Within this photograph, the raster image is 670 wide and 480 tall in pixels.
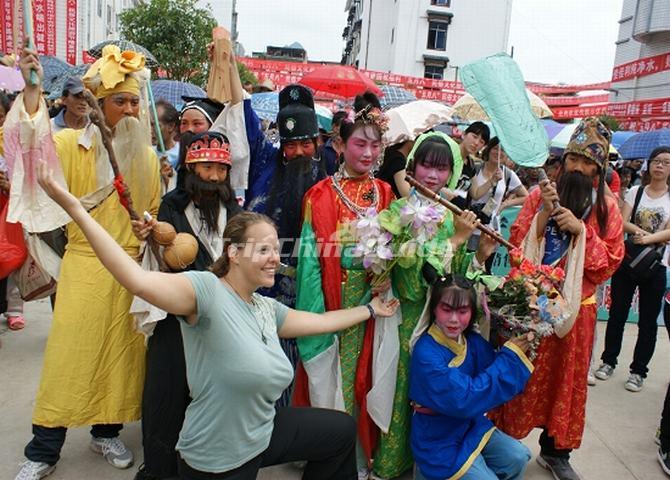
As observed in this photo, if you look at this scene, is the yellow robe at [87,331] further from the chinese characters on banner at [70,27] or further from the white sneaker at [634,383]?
the chinese characters on banner at [70,27]

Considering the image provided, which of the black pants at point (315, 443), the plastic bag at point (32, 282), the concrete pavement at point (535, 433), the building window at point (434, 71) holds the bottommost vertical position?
the concrete pavement at point (535, 433)

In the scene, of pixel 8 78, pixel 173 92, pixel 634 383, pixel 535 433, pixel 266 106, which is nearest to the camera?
pixel 8 78

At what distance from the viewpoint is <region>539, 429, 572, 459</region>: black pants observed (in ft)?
9.68

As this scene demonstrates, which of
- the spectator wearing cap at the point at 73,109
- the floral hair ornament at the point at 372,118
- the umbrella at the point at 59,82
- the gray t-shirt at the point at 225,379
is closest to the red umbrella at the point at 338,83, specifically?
the umbrella at the point at 59,82

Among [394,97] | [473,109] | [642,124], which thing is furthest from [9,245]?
[642,124]

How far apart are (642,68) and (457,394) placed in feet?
59.6

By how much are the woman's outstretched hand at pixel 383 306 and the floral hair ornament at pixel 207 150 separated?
95cm

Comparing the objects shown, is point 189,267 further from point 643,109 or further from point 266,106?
point 643,109

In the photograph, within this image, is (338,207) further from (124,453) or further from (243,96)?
Answer: (124,453)

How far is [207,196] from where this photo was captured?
255 centimetres

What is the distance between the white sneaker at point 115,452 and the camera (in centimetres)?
278

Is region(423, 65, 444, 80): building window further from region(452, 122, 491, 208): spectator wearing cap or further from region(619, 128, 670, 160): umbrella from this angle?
region(452, 122, 491, 208): spectator wearing cap

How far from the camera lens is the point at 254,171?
311 cm

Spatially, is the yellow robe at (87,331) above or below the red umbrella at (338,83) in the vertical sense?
below
